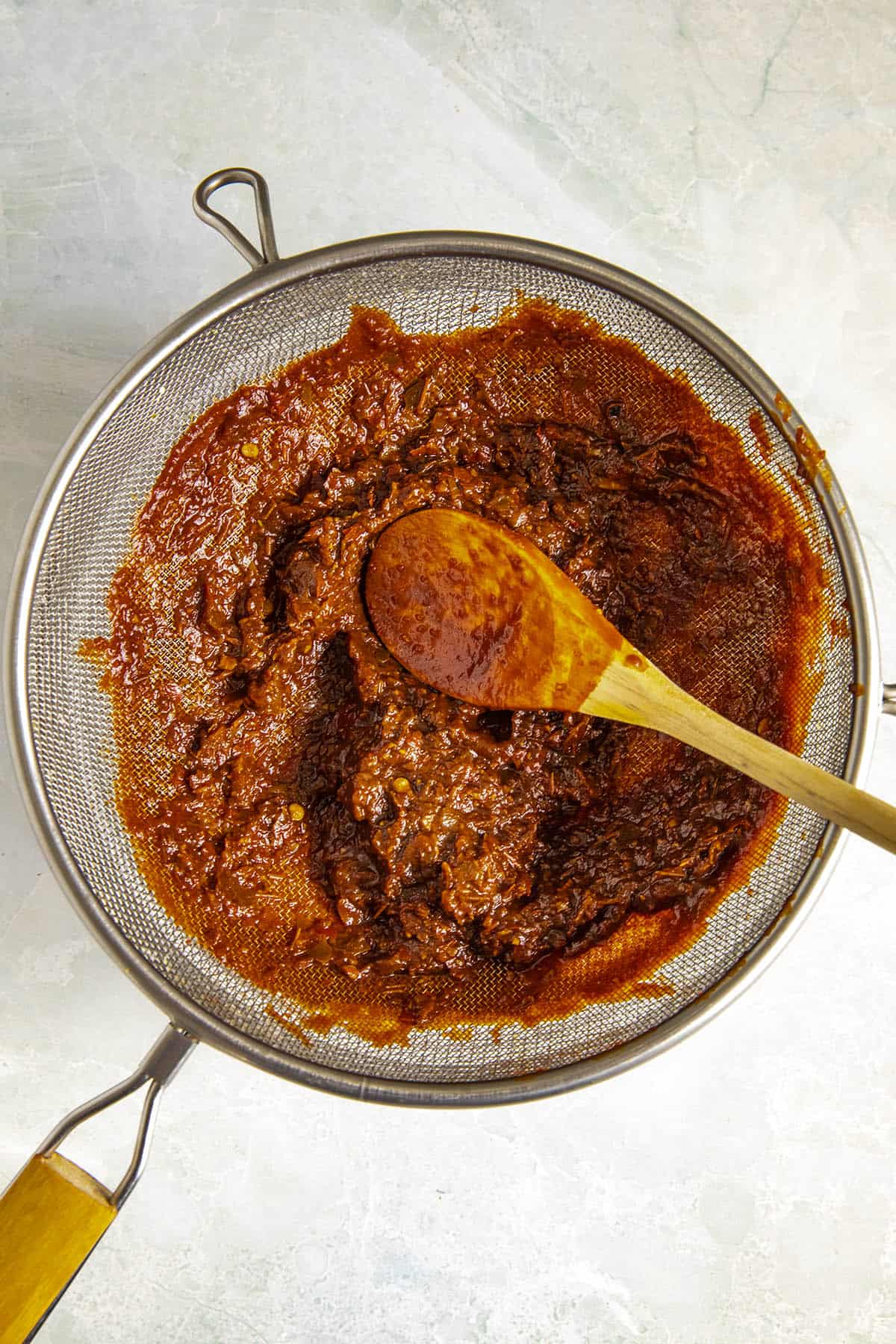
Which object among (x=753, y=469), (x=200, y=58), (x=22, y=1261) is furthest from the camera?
(x=200, y=58)

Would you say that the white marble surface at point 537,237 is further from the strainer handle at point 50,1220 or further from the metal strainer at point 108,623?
the strainer handle at point 50,1220

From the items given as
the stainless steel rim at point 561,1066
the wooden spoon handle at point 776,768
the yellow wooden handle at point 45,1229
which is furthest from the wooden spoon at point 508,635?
the yellow wooden handle at point 45,1229

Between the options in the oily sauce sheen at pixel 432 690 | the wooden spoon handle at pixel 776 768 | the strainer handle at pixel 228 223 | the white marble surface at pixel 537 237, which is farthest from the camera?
the white marble surface at pixel 537 237

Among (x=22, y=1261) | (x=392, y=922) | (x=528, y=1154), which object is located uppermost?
(x=392, y=922)

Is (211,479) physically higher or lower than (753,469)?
lower

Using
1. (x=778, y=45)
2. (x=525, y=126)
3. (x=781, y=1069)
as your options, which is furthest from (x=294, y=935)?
(x=778, y=45)

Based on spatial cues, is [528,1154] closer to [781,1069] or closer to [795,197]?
[781,1069]

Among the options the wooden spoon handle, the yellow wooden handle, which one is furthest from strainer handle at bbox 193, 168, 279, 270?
the yellow wooden handle
